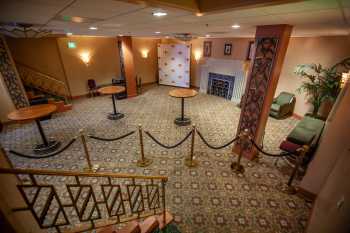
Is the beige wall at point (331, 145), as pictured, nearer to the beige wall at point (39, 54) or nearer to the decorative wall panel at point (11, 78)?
the decorative wall panel at point (11, 78)

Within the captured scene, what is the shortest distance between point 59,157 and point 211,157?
392 centimetres

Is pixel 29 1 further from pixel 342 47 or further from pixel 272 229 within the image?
pixel 342 47

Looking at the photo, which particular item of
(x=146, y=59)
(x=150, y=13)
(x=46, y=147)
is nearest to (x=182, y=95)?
(x=150, y=13)

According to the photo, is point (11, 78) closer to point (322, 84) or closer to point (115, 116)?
point (115, 116)

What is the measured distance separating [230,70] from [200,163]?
18.3 ft

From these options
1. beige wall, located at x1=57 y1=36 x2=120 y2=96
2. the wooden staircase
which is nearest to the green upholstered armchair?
the wooden staircase

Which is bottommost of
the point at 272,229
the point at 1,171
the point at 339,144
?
the point at 272,229

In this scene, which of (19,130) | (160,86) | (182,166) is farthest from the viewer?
(160,86)

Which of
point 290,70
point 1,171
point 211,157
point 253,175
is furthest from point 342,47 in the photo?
point 1,171

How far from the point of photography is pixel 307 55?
5641 millimetres

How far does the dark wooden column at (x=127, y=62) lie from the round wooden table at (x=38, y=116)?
13.3ft

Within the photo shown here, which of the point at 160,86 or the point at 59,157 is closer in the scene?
the point at 59,157

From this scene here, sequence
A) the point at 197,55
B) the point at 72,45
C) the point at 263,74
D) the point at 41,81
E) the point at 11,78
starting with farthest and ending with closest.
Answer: the point at 197,55 < the point at 72,45 < the point at 41,81 < the point at 11,78 < the point at 263,74

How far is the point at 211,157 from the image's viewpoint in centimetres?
409
